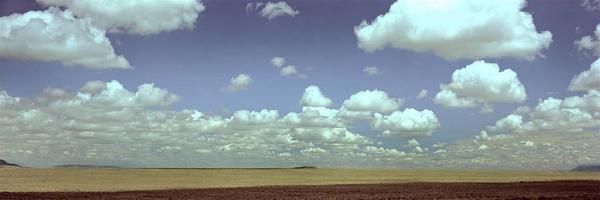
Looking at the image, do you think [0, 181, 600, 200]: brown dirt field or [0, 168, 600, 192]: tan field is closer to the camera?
[0, 181, 600, 200]: brown dirt field

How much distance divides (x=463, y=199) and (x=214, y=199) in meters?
22.8

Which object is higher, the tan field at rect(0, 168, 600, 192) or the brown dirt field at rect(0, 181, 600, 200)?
the tan field at rect(0, 168, 600, 192)

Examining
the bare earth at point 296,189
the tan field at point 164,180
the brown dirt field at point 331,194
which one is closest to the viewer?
the brown dirt field at point 331,194

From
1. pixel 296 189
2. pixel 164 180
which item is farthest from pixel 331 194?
pixel 164 180

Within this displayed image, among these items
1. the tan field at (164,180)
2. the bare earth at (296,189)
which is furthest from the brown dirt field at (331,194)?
the tan field at (164,180)

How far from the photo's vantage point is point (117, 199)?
184 feet

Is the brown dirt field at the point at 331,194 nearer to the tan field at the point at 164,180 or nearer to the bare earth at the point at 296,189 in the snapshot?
the bare earth at the point at 296,189

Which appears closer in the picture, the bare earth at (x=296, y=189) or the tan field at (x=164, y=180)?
the bare earth at (x=296, y=189)

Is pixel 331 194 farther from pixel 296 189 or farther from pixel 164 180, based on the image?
pixel 164 180

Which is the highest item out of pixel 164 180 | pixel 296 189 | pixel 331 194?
pixel 164 180

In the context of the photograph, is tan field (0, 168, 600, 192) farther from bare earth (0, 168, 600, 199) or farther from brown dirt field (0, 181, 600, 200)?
brown dirt field (0, 181, 600, 200)

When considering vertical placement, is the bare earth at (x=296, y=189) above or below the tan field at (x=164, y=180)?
below

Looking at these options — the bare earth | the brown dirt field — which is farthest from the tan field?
the brown dirt field

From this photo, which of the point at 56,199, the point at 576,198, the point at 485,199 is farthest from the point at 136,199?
the point at 576,198
